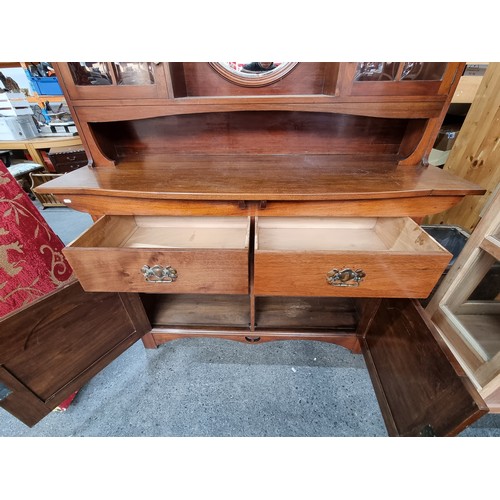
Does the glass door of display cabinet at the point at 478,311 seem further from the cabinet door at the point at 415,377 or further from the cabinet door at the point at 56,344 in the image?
the cabinet door at the point at 56,344

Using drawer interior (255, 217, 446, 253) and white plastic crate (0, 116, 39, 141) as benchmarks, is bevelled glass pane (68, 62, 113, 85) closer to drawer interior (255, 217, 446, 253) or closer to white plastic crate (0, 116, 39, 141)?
drawer interior (255, 217, 446, 253)

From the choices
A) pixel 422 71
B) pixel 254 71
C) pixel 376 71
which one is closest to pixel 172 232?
pixel 254 71

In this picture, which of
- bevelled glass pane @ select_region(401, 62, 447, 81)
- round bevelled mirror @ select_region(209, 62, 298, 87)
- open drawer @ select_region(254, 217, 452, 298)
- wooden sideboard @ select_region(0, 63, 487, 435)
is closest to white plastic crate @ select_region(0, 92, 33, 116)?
wooden sideboard @ select_region(0, 63, 487, 435)

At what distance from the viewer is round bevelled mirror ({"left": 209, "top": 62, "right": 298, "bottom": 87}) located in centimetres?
77

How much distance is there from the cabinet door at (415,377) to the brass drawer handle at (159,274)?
69 cm

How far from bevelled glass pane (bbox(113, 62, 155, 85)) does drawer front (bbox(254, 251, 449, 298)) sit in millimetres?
635

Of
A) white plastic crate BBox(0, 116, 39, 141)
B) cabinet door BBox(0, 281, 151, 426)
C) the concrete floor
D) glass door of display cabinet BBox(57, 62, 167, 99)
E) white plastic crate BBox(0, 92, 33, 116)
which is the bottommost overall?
the concrete floor

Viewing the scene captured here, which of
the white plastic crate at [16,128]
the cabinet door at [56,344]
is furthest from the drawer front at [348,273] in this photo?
the white plastic crate at [16,128]

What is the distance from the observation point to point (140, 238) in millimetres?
895

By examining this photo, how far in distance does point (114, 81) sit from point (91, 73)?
8 centimetres

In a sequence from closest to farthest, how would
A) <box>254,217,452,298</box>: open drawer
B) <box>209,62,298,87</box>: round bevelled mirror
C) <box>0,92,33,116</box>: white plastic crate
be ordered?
<box>254,217,452,298</box>: open drawer, <box>209,62,298,87</box>: round bevelled mirror, <box>0,92,33,116</box>: white plastic crate

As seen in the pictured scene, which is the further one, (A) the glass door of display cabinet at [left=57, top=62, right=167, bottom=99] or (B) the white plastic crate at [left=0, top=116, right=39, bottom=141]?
(B) the white plastic crate at [left=0, top=116, right=39, bottom=141]

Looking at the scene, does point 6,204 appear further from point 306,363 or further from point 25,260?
point 306,363

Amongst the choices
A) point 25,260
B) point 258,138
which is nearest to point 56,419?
point 25,260
